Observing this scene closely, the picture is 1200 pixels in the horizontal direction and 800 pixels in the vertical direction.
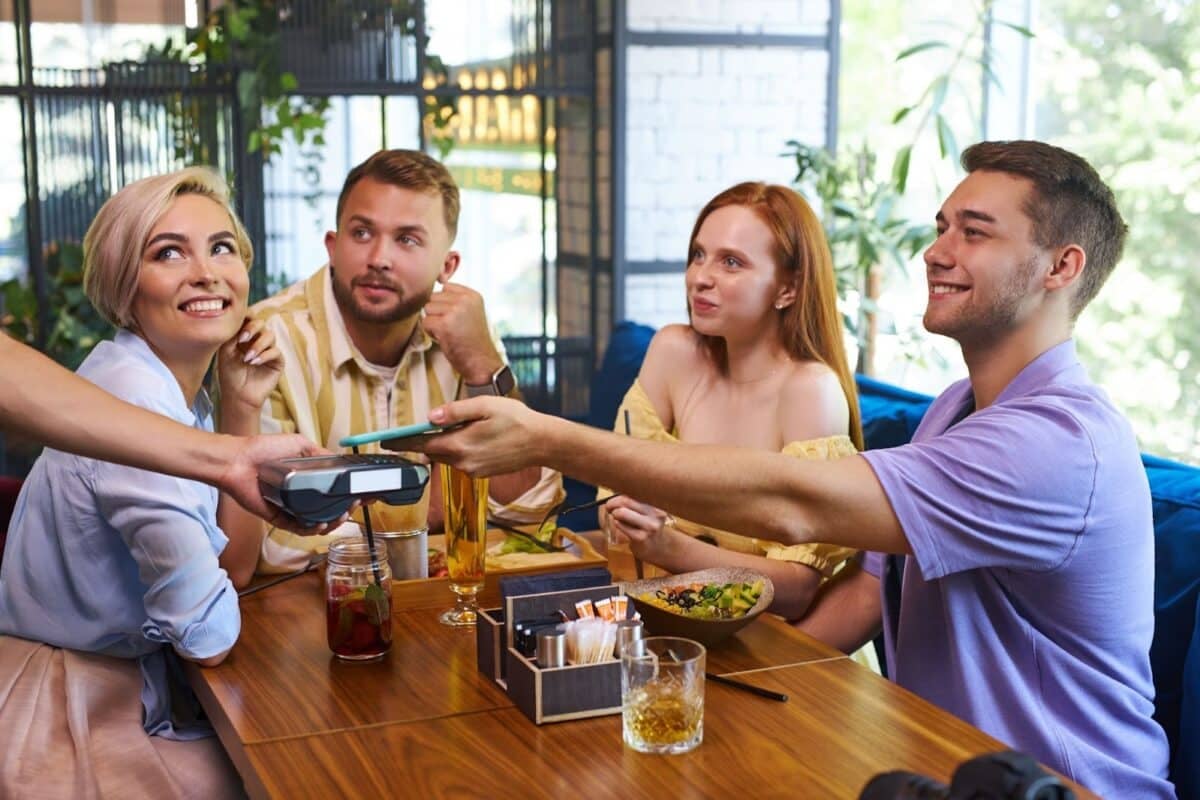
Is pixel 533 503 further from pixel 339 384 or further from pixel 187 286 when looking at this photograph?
pixel 187 286

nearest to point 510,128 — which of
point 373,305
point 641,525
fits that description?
point 373,305

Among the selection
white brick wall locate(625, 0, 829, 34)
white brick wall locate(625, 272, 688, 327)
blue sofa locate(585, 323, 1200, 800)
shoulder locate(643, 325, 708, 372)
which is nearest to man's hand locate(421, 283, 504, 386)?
shoulder locate(643, 325, 708, 372)

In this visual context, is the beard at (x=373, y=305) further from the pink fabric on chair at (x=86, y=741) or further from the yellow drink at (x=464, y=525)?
the pink fabric on chair at (x=86, y=741)

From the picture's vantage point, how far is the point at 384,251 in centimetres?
285

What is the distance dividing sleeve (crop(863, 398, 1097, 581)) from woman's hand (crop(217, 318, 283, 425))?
3.62ft

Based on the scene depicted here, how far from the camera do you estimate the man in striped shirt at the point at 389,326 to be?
9.06ft

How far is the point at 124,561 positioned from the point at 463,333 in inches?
38.0

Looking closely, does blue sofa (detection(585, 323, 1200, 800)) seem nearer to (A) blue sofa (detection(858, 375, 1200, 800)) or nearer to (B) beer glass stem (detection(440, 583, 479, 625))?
(A) blue sofa (detection(858, 375, 1200, 800))

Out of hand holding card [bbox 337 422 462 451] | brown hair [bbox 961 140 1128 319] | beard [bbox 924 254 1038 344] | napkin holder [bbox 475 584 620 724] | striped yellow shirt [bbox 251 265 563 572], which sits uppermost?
brown hair [bbox 961 140 1128 319]

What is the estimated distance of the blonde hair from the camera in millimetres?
2197

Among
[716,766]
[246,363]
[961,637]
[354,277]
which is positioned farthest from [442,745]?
[354,277]

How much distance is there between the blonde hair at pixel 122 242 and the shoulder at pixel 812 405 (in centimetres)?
116

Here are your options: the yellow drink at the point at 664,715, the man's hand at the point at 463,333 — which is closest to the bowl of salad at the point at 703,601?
the yellow drink at the point at 664,715

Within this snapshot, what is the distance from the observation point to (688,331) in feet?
9.57
